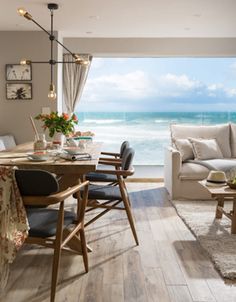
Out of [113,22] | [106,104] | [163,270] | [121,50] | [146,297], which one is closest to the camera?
[146,297]

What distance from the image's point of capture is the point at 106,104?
8594mm

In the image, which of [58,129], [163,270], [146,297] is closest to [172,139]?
[58,129]

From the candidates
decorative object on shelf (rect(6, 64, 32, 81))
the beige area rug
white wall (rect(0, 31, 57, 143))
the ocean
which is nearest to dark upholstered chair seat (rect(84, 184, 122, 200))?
the beige area rug

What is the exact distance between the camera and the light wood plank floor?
2.40m

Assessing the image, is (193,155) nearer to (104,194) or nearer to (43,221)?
(104,194)

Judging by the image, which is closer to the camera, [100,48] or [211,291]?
[211,291]

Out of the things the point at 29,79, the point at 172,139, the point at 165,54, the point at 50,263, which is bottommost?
the point at 50,263

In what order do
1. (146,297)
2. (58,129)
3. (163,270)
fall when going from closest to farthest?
(146,297) → (163,270) → (58,129)

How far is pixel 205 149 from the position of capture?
5.36m

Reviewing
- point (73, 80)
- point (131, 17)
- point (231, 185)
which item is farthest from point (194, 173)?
point (73, 80)

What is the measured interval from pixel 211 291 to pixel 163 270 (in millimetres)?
417

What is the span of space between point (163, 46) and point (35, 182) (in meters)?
4.70

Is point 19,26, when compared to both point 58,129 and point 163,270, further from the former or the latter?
point 163,270

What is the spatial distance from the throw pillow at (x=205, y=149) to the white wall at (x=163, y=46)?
1693 millimetres
